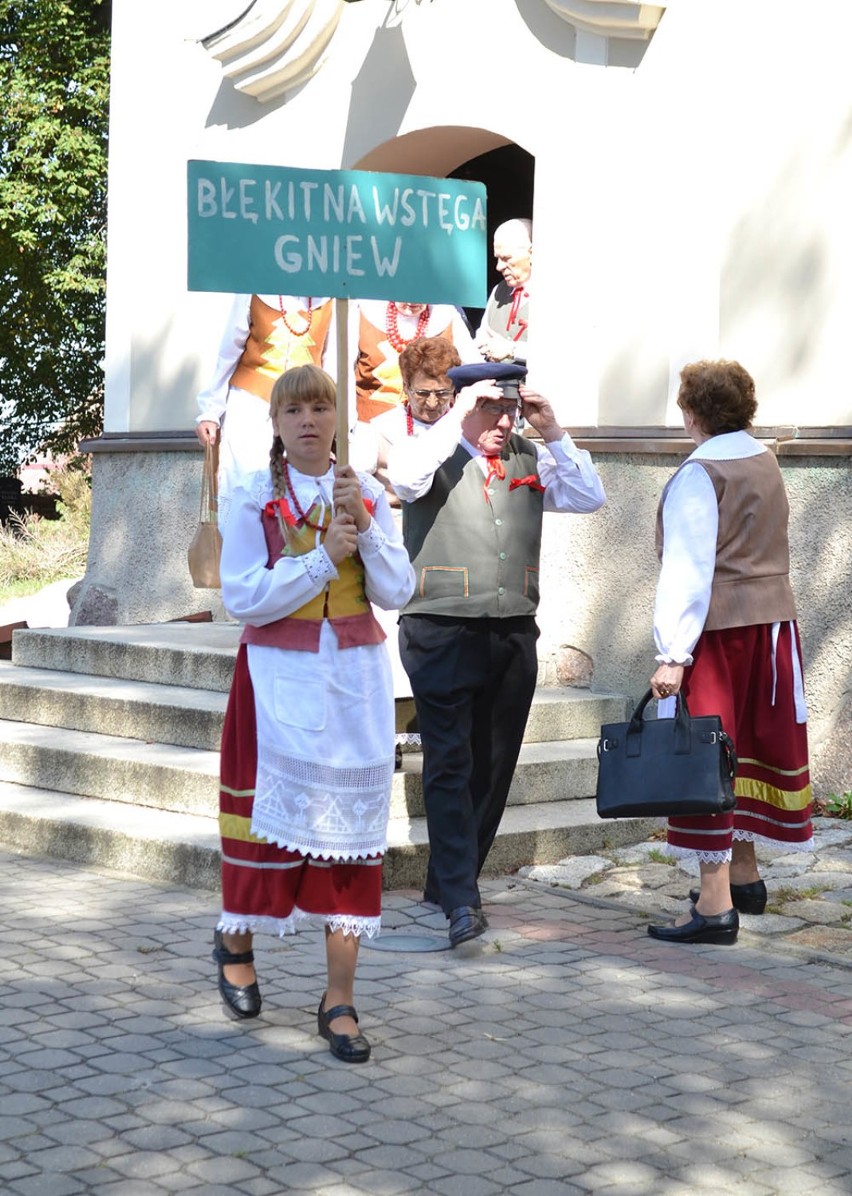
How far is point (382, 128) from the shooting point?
9.94m

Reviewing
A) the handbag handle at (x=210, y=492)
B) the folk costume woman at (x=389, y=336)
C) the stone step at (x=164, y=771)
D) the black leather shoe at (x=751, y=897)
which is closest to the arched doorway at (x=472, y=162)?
the folk costume woman at (x=389, y=336)

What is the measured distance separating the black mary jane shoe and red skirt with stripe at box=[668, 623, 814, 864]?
5.44ft

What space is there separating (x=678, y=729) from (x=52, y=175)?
59.5ft

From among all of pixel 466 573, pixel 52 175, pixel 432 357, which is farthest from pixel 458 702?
pixel 52 175

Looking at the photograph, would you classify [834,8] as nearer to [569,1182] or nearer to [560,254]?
[560,254]

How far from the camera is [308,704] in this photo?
4.80 m

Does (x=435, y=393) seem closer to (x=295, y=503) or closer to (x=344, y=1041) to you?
(x=295, y=503)

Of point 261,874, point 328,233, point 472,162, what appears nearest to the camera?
point 261,874

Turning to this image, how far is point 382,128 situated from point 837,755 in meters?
4.45

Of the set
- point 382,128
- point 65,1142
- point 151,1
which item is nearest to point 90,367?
point 151,1

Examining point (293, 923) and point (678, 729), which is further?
point (678, 729)

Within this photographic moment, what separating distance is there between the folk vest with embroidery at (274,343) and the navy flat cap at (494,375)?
179 centimetres

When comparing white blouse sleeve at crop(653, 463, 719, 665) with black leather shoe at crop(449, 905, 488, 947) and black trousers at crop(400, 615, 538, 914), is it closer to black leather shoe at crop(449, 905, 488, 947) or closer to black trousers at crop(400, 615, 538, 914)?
black trousers at crop(400, 615, 538, 914)

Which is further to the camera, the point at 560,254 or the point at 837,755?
the point at 560,254
